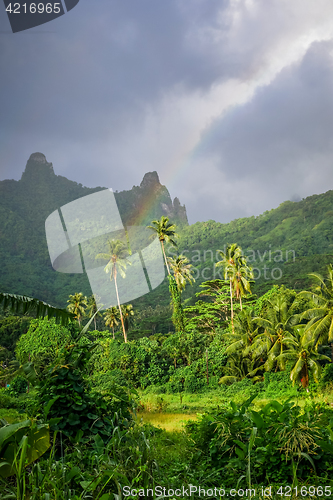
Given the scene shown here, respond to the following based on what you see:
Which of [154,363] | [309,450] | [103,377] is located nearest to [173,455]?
[309,450]

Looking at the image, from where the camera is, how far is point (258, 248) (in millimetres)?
61531

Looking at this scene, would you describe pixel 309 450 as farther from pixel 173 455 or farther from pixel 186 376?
pixel 186 376

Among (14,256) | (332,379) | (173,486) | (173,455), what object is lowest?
(332,379)

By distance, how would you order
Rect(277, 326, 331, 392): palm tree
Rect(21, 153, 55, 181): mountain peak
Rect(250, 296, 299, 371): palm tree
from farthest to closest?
Rect(21, 153, 55, 181): mountain peak < Rect(250, 296, 299, 371): palm tree < Rect(277, 326, 331, 392): palm tree

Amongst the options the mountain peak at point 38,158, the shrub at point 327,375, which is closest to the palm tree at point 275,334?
the shrub at point 327,375

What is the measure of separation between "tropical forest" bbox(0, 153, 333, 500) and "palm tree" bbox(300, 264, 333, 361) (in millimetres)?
85

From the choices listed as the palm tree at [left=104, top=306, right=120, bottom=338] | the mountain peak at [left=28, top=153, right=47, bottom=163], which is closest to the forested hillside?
the mountain peak at [left=28, top=153, right=47, bottom=163]

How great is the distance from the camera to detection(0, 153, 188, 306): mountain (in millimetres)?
51625

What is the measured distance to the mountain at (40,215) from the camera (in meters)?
51.6

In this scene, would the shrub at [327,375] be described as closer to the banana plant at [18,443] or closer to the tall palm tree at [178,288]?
the tall palm tree at [178,288]

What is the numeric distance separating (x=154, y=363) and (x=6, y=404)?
16.6 metres

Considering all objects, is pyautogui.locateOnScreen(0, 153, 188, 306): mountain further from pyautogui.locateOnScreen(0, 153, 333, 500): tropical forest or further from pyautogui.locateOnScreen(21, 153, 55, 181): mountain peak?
pyautogui.locateOnScreen(0, 153, 333, 500): tropical forest

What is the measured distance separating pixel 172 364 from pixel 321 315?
48.1 ft

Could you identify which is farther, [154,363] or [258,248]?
[258,248]
